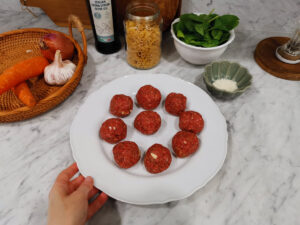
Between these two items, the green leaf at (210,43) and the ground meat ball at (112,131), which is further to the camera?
the green leaf at (210,43)

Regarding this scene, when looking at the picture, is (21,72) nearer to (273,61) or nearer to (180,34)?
(180,34)

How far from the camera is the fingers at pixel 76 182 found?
0.64 m

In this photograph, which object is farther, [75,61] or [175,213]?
[75,61]

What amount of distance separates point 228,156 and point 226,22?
55cm

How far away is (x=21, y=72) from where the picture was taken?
87 cm

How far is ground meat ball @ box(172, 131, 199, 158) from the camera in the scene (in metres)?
0.71

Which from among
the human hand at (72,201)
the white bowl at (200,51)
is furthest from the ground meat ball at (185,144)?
the white bowl at (200,51)

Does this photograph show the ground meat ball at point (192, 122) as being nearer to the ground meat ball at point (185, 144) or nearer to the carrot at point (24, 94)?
the ground meat ball at point (185, 144)

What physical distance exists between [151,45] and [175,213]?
0.67 meters

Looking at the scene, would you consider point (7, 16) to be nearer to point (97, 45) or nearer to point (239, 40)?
point (97, 45)

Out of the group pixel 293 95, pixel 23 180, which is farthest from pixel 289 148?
pixel 23 180

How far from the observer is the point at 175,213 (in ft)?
2.13

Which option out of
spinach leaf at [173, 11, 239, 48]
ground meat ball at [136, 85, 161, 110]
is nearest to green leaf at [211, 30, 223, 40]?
spinach leaf at [173, 11, 239, 48]

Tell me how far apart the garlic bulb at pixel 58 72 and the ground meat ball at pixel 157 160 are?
1.62 feet
